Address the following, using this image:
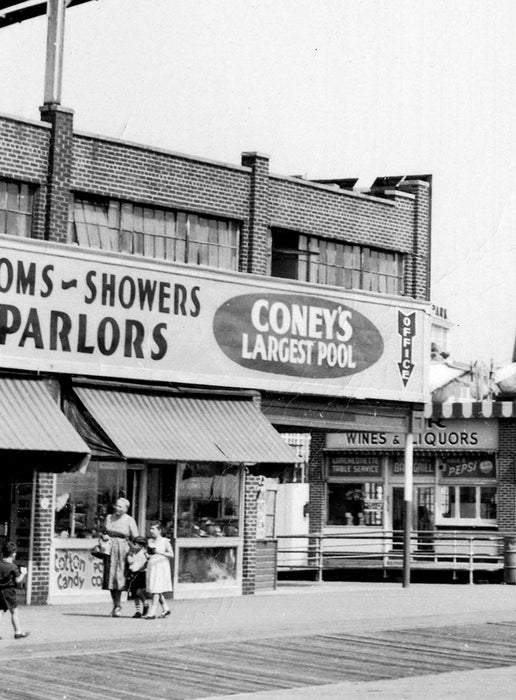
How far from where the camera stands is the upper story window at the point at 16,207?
2267 centimetres

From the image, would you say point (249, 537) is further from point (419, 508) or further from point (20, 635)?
point (419, 508)

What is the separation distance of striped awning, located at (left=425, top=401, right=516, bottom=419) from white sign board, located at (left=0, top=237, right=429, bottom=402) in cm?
1346

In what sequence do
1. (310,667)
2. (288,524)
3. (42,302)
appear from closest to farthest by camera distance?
(310,667), (42,302), (288,524)

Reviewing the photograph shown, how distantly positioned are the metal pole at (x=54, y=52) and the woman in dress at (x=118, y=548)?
7099mm

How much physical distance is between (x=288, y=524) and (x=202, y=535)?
18984 mm

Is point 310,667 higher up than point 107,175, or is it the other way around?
→ point 107,175

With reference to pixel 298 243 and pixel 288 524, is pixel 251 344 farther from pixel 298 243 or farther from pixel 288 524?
pixel 288 524

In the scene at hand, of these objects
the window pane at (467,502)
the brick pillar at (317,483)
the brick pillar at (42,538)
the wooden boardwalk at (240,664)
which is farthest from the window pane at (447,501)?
the wooden boardwalk at (240,664)

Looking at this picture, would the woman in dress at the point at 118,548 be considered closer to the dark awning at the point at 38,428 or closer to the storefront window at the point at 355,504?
the dark awning at the point at 38,428

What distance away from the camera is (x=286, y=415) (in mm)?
26125

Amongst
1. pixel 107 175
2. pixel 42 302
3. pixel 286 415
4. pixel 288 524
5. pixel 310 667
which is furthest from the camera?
pixel 288 524

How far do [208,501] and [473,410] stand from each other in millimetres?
18726

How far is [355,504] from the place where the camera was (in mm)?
43969

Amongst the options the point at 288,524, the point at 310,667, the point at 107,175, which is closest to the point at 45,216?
the point at 107,175
